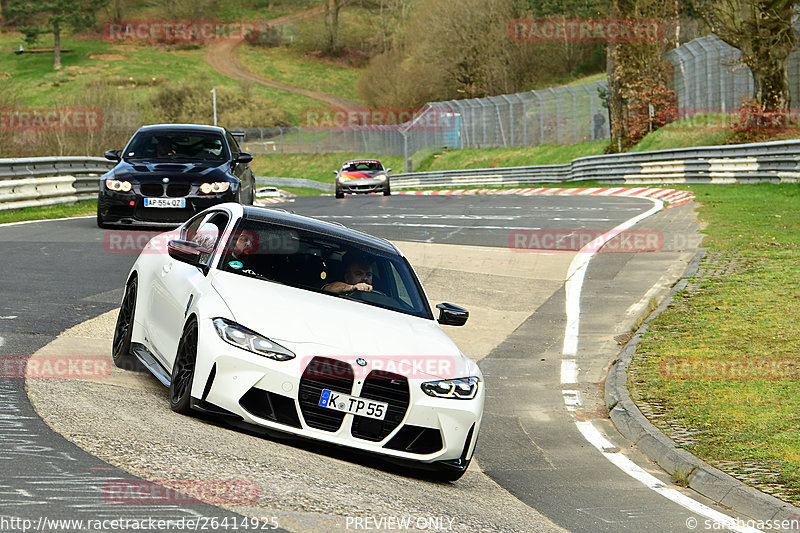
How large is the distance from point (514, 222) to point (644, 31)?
24.3 m

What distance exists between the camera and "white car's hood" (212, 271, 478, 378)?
6.59 meters

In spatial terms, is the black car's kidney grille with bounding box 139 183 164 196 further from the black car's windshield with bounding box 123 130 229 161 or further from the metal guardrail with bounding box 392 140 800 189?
the metal guardrail with bounding box 392 140 800 189

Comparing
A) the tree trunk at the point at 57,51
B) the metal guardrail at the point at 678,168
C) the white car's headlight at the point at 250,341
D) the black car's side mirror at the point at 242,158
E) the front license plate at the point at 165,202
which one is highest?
the tree trunk at the point at 57,51

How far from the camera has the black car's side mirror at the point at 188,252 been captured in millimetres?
7750

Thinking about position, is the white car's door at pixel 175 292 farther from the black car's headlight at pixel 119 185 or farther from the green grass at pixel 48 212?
the green grass at pixel 48 212

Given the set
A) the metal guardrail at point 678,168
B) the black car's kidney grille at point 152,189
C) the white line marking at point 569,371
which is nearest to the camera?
the white line marking at point 569,371

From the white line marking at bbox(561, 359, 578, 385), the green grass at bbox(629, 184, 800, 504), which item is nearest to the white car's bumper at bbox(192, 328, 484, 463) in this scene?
the green grass at bbox(629, 184, 800, 504)

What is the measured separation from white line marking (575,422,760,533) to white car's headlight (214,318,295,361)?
285cm

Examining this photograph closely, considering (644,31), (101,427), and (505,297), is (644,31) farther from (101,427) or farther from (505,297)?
(101,427)

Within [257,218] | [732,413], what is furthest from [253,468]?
[732,413]

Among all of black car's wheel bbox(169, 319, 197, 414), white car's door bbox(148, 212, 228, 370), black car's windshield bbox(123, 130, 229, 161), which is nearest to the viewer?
black car's wheel bbox(169, 319, 197, 414)

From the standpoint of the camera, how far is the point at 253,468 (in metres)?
5.80

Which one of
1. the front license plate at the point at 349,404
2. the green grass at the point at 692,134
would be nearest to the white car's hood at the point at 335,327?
the front license plate at the point at 349,404

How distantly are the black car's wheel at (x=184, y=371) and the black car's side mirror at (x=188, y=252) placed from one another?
76 cm
